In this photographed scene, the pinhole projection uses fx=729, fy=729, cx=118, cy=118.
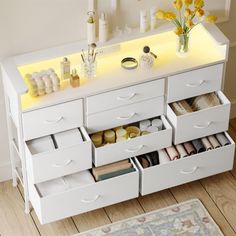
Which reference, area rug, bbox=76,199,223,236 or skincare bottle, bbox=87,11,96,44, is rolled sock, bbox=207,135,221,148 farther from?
skincare bottle, bbox=87,11,96,44

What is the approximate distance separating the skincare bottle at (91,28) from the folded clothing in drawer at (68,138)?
1.62 feet

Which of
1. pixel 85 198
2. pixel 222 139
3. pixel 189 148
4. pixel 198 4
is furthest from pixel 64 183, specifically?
pixel 198 4

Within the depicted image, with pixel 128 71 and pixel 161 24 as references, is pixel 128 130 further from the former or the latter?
pixel 161 24

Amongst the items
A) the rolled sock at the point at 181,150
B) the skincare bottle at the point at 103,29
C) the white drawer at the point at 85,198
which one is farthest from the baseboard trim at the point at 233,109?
the skincare bottle at the point at 103,29

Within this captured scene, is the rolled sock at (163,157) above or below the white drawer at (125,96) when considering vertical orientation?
below

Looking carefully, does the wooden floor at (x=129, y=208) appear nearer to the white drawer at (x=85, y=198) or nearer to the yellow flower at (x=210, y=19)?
the white drawer at (x=85, y=198)

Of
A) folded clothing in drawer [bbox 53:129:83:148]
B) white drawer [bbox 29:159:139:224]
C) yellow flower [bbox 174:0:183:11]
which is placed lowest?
white drawer [bbox 29:159:139:224]

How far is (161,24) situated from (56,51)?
632 mm

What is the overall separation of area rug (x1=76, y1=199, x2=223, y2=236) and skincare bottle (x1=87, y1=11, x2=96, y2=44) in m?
1.02

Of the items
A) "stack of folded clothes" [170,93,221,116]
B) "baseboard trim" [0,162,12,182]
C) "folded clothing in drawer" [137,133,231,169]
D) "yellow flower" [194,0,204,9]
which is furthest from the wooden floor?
"yellow flower" [194,0,204,9]

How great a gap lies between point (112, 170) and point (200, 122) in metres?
0.57

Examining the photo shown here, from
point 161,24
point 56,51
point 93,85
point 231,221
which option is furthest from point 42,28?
point 231,221

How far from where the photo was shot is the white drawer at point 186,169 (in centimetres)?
399

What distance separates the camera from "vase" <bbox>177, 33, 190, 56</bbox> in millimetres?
3969
